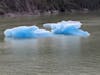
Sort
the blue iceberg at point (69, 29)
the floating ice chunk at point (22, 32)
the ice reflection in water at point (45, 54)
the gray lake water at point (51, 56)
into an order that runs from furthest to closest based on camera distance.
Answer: the blue iceberg at point (69, 29)
the floating ice chunk at point (22, 32)
the ice reflection in water at point (45, 54)
the gray lake water at point (51, 56)

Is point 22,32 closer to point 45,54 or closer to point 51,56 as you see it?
point 45,54

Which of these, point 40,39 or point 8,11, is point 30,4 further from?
point 40,39

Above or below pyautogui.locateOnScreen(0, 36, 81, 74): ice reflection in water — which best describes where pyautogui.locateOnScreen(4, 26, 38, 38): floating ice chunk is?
below

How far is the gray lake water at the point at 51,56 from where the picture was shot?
34.2ft

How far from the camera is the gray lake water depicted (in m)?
10.4

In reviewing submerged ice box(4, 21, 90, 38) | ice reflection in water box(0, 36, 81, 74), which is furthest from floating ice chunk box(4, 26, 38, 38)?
ice reflection in water box(0, 36, 81, 74)

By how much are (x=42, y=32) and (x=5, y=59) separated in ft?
20.4

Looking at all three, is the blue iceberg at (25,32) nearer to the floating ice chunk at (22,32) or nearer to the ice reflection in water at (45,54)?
the floating ice chunk at (22,32)

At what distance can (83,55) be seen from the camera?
12.6 meters

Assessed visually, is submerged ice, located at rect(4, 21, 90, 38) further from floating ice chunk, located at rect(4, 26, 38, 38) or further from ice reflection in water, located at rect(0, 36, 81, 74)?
ice reflection in water, located at rect(0, 36, 81, 74)

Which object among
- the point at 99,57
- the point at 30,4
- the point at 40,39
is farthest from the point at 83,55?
the point at 30,4

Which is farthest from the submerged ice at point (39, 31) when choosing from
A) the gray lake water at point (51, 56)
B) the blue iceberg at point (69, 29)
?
the gray lake water at point (51, 56)

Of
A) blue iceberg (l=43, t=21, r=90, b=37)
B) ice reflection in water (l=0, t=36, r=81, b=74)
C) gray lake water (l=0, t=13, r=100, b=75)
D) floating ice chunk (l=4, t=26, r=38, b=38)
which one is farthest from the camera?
blue iceberg (l=43, t=21, r=90, b=37)

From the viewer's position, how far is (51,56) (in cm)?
1268
